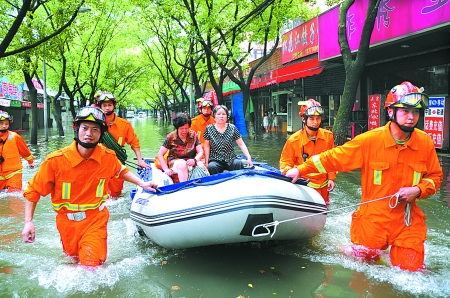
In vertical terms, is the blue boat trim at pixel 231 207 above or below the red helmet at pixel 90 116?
below

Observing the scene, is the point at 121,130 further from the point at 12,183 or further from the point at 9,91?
the point at 9,91

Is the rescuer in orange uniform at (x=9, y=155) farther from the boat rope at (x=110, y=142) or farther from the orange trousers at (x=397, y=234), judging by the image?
the orange trousers at (x=397, y=234)

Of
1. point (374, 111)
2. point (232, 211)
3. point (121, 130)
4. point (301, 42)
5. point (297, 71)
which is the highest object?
point (301, 42)

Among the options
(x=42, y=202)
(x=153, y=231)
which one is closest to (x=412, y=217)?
(x=153, y=231)

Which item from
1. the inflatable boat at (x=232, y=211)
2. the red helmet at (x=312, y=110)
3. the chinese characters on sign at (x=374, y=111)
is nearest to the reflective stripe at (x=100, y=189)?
the inflatable boat at (x=232, y=211)

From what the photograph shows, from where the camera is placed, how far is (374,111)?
14.2 meters

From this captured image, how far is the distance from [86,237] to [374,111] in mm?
12096

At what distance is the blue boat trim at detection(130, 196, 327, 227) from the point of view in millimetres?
4203

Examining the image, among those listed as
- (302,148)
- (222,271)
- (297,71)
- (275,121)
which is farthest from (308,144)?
(275,121)

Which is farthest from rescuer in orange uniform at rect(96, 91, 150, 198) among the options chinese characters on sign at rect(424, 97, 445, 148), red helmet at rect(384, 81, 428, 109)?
chinese characters on sign at rect(424, 97, 445, 148)

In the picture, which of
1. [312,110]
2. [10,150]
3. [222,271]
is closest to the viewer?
[222,271]

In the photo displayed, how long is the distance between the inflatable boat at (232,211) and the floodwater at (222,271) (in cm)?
38

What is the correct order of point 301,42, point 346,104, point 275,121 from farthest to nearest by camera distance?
point 275,121
point 301,42
point 346,104

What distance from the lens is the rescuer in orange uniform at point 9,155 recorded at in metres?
8.00
